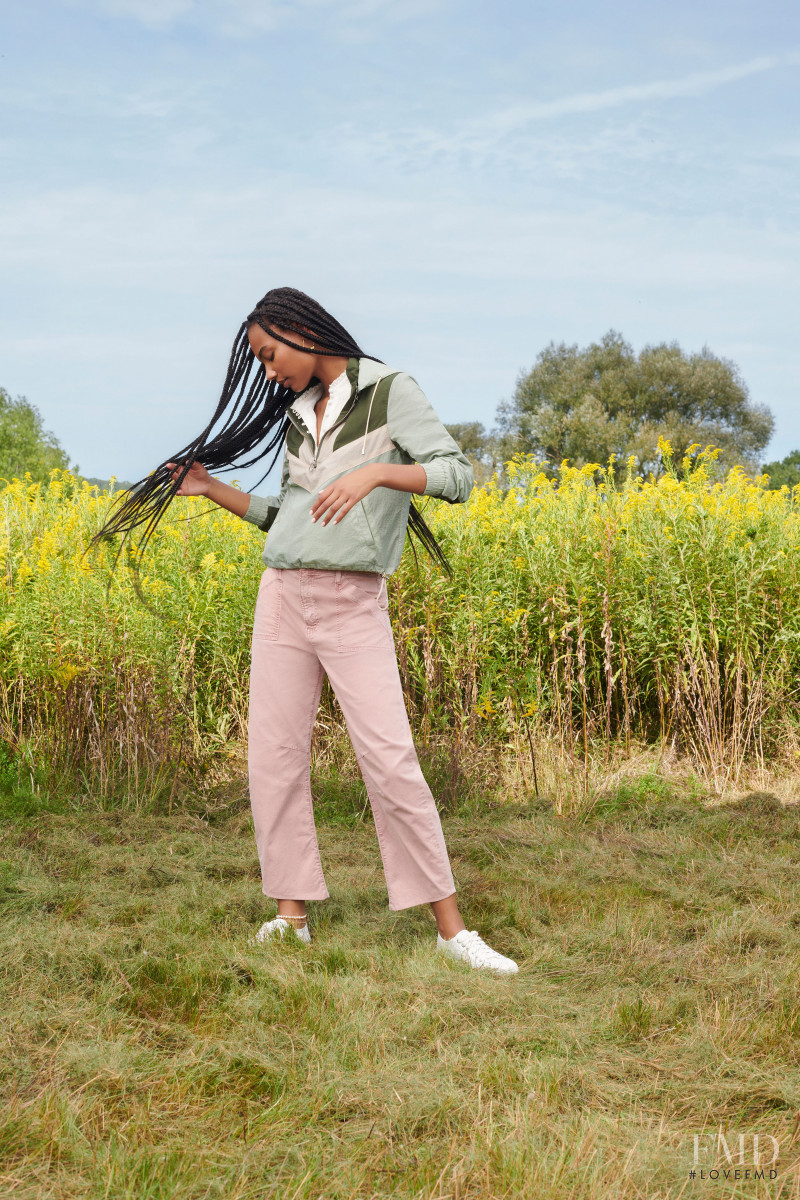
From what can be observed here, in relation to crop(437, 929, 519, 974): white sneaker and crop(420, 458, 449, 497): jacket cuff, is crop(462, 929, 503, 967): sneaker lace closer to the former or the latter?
crop(437, 929, 519, 974): white sneaker

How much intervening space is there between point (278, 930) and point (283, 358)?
155 cm

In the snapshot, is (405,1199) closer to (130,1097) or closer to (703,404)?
(130,1097)

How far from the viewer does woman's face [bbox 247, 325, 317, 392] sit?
2.63 meters

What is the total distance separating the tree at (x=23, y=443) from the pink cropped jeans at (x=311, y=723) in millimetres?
17587

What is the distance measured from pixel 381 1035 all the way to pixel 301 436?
1526 millimetres

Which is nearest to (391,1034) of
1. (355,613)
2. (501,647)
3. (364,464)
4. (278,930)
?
(278,930)

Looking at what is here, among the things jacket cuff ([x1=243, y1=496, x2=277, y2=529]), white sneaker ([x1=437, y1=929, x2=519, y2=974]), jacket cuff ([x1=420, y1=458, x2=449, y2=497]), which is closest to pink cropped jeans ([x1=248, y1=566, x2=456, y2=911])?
white sneaker ([x1=437, y1=929, x2=519, y2=974])

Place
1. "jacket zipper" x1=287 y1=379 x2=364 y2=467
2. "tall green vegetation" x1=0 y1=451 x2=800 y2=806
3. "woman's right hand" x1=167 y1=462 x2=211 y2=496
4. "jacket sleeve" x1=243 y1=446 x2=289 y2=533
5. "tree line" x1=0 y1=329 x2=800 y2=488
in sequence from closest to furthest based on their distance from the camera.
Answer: "jacket zipper" x1=287 y1=379 x2=364 y2=467 < "woman's right hand" x1=167 y1=462 x2=211 y2=496 < "jacket sleeve" x1=243 y1=446 x2=289 y2=533 < "tall green vegetation" x1=0 y1=451 x2=800 y2=806 < "tree line" x1=0 y1=329 x2=800 y2=488

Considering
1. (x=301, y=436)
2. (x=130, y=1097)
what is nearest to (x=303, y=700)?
(x=301, y=436)

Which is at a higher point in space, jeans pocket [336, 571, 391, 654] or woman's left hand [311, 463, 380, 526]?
woman's left hand [311, 463, 380, 526]

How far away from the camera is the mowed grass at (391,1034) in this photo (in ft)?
5.44

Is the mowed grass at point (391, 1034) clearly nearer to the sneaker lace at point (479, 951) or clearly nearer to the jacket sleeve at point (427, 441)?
the sneaker lace at point (479, 951)

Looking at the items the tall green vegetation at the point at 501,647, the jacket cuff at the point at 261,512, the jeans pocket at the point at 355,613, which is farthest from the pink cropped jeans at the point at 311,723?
the tall green vegetation at the point at 501,647

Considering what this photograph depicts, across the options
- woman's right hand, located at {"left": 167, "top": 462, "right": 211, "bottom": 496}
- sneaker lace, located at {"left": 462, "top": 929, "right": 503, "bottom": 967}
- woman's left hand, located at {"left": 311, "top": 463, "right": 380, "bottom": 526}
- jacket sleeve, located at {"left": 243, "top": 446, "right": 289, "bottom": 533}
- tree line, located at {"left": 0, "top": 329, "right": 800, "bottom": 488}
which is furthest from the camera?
tree line, located at {"left": 0, "top": 329, "right": 800, "bottom": 488}
